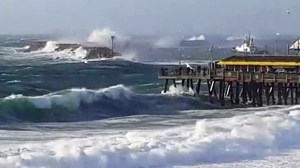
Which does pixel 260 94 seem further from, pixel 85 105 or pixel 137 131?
pixel 137 131

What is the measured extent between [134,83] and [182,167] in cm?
5298

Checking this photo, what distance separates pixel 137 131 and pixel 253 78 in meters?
18.3

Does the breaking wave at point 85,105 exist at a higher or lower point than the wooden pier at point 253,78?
lower

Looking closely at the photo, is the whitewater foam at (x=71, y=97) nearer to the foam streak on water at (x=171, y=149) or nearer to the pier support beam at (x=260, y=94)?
the pier support beam at (x=260, y=94)

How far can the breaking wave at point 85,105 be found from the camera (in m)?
42.5

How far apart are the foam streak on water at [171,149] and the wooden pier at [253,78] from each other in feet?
62.9

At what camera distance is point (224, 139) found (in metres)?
25.0

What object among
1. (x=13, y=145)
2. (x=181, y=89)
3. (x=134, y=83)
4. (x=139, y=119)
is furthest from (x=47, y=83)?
(x=13, y=145)

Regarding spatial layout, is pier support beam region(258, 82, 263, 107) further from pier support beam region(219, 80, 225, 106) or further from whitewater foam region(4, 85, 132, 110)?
whitewater foam region(4, 85, 132, 110)

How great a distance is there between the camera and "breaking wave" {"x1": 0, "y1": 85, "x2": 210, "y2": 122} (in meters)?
42.5

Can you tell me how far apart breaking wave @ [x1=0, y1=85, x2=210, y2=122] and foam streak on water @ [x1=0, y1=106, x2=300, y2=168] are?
14.9 m

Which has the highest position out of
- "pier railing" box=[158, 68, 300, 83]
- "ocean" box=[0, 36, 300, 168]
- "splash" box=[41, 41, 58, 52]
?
"splash" box=[41, 41, 58, 52]

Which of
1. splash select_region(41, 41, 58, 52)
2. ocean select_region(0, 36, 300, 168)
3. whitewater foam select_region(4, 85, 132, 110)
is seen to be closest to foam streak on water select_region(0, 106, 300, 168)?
ocean select_region(0, 36, 300, 168)

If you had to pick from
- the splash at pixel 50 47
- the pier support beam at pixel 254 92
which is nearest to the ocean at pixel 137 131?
the pier support beam at pixel 254 92
